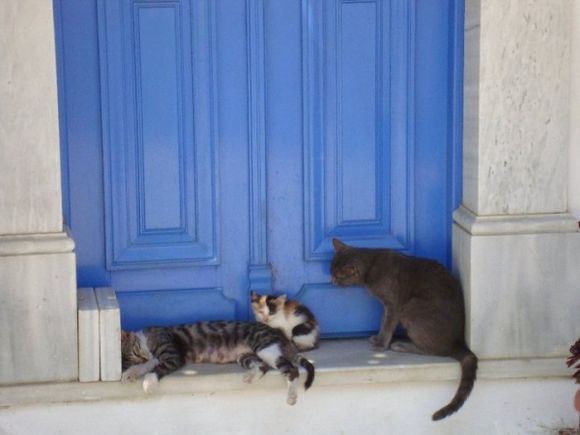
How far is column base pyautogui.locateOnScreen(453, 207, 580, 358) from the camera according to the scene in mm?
4656

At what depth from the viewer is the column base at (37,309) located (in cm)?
435

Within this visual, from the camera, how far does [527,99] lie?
462 centimetres

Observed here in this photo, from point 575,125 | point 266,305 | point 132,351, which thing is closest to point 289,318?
point 266,305

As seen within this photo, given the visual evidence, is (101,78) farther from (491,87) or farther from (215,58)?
(491,87)

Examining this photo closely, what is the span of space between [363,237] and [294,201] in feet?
1.01

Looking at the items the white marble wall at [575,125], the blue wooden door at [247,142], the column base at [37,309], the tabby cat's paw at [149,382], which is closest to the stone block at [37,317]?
the column base at [37,309]

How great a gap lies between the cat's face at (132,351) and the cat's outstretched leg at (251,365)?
1.13 ft

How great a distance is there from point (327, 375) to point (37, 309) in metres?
1.05

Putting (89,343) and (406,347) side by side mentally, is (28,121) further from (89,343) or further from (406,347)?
(406,347)

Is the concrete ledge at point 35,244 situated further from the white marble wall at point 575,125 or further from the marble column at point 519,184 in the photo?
the white marble wall at point 575,125

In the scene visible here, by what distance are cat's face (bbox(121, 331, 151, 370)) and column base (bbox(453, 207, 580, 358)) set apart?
120cm

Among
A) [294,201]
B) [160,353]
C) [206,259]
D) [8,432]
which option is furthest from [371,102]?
[8,432]

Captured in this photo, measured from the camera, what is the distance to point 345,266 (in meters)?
4.79

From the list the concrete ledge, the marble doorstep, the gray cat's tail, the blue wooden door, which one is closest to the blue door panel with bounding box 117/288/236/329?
the blue wooden door
